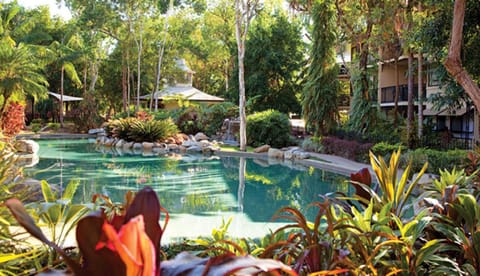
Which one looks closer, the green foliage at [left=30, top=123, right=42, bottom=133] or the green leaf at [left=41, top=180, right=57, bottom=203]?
the green leaf at [left=41, top=180, right=57, bottom=203]

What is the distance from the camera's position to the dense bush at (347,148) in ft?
52.0

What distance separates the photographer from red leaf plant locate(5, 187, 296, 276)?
0.97 m

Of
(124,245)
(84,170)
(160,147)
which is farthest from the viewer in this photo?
(160,147)

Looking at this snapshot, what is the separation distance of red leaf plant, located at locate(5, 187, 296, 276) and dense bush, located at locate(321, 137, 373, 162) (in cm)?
1469

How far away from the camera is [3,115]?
15445 mm

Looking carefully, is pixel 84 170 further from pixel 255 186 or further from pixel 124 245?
pixel 124 245

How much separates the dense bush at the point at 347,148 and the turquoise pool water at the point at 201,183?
6.25 ft

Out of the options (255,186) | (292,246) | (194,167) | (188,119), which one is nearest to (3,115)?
(194,167)

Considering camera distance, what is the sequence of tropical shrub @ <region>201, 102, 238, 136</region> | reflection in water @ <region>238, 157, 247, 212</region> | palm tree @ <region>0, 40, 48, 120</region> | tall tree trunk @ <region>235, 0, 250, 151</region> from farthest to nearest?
tropical shrub @ <region>201, 102, 238, 136</region> → tall tree trunk @ <region>235, 0, 250, 151</region> → palm tree @ <region>0, 40, 48, 120</region> → reflection in water @ <region>238, 157, 247, 212</region>

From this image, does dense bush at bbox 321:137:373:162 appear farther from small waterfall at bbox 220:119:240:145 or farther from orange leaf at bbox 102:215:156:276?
orange leaf at bbox 102:215:156:276

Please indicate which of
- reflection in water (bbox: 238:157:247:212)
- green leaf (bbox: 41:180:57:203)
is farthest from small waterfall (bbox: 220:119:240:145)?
green leaf (bbox: 41:180:57:203)

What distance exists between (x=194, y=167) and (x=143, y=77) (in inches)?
874

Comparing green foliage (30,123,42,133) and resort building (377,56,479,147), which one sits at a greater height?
resort building (377,56,479,147)

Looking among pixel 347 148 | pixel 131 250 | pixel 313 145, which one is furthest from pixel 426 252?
pixel 313 145
